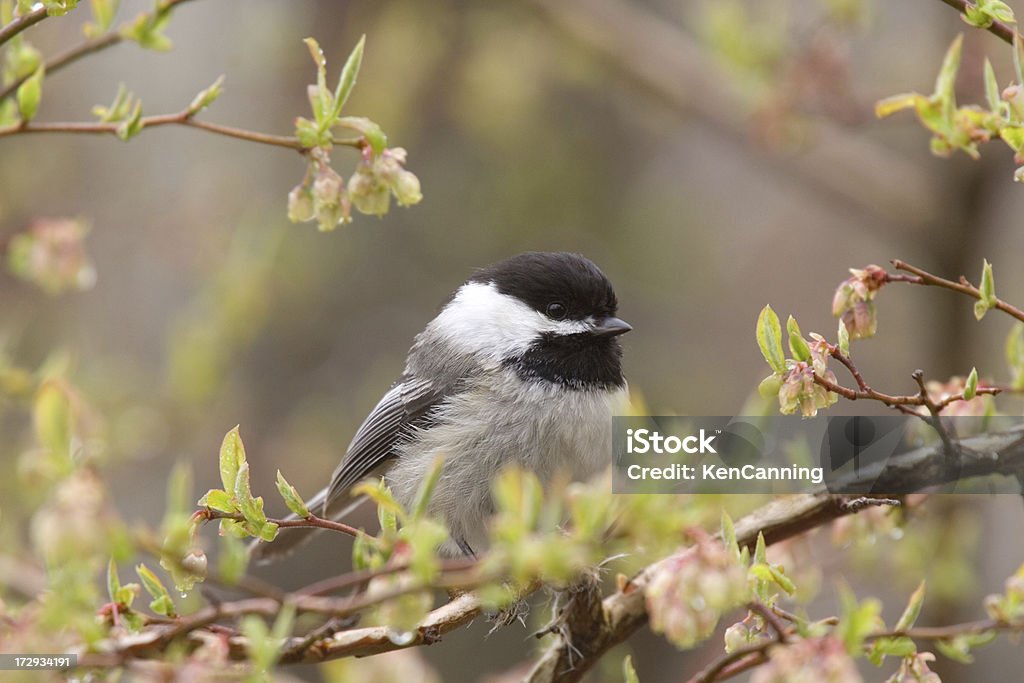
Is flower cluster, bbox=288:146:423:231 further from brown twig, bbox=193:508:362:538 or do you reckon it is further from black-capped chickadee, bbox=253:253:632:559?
black-capped chickadee, bbox=253:253:632:559

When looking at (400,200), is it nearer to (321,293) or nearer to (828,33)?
(828,33)

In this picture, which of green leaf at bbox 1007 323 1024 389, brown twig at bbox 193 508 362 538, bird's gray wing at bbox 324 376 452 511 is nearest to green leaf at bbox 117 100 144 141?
brown twig at bbox 193 508 362 538

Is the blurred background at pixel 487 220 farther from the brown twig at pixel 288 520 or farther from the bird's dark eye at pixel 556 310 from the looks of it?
the brown twig at pixel 288 520

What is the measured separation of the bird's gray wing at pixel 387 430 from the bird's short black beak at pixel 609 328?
1.49ft

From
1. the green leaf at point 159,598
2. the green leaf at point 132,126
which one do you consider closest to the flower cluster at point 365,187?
the green leaf at point 132,126

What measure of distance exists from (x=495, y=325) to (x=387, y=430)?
17.8 inches

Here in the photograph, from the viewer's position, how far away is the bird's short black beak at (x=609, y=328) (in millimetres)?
2887

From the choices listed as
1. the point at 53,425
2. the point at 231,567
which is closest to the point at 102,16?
the point at 53,425

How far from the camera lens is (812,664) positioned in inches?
50.1

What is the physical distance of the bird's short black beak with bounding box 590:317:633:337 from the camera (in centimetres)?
289

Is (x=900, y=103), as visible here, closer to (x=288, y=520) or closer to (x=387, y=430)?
(x=288, y=520)

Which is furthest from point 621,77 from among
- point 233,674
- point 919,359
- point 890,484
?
point 233,674

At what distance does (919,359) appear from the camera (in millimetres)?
4555

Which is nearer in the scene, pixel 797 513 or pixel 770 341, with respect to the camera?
pixel 770 341
